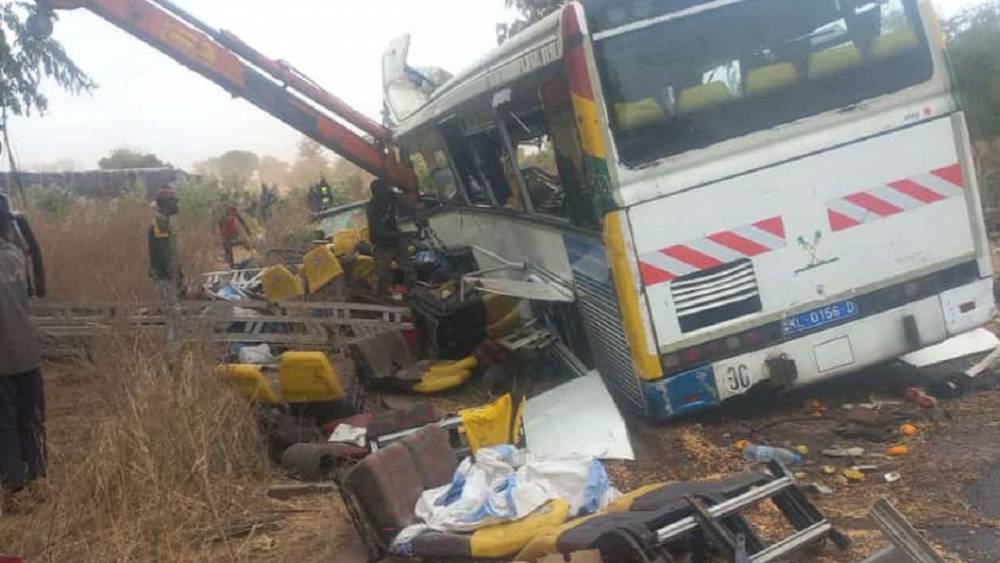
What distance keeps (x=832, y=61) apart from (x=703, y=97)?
0.85 metres

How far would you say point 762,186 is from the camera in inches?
222

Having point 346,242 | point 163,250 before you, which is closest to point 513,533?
point 163,250

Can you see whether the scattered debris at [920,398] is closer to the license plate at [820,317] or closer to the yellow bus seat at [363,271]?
the license plate at [820,317]

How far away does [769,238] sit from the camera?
18.6ft

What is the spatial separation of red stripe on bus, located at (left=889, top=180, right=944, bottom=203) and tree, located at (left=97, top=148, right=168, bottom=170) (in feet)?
156

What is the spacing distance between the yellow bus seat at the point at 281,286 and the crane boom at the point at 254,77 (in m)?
2.36

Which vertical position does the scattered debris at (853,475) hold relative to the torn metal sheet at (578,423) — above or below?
below

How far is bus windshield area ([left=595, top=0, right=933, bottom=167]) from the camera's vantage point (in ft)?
18.1

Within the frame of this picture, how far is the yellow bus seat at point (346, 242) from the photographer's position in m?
12.8

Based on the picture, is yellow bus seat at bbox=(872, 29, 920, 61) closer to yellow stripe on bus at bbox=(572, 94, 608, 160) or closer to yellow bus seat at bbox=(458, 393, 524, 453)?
yellow stripe on bus at bbox=(572, 94, 608, 160)

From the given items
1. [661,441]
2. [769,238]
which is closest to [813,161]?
[769,238]

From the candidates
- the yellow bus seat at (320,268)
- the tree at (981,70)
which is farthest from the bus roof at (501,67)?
the tree at (981,70)

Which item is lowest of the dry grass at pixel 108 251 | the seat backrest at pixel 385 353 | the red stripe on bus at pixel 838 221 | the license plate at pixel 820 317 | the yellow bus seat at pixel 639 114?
the license plate at pixel 820 317

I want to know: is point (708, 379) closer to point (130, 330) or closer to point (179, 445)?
point (179, 445)
